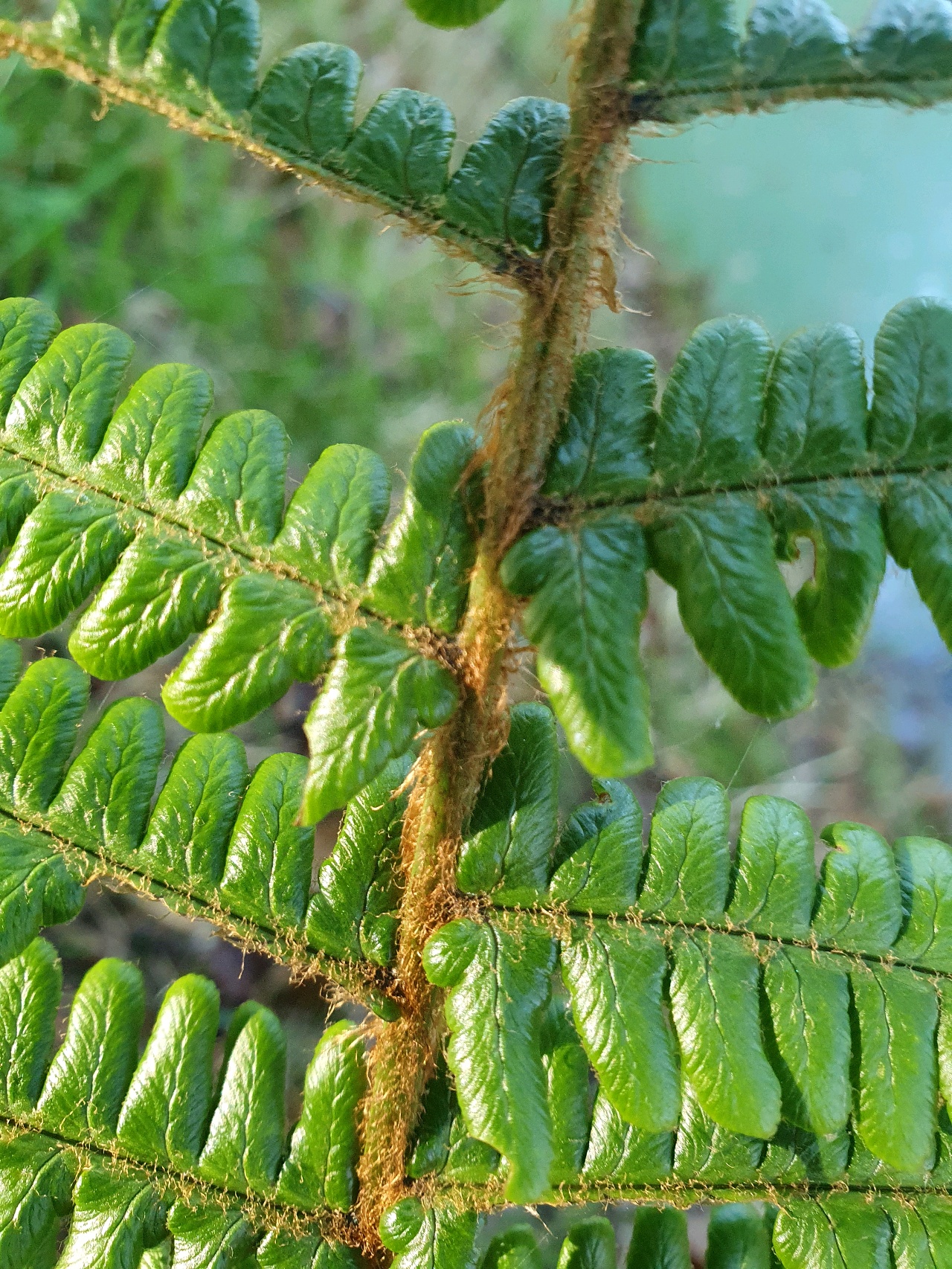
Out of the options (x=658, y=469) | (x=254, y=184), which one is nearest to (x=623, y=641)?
(x=658, y=469)

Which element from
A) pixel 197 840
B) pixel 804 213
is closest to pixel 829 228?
pixel 804 213

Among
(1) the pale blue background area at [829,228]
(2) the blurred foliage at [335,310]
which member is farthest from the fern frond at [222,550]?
(1) the pale blue background area at [829,228]

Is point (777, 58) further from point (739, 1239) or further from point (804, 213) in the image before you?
point (804, 213)

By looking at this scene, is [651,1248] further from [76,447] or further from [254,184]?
[254,184]

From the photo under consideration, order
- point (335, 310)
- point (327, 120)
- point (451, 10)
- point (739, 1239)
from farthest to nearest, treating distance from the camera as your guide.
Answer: point (335, 310) → point (739, 1239) → point (327, 120) → point (451, 10)

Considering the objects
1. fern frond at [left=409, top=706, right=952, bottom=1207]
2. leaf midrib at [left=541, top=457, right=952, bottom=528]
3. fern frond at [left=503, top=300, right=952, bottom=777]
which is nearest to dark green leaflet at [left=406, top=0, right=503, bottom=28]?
fern frond at [left=503, top=300, right=952, bottom=777]

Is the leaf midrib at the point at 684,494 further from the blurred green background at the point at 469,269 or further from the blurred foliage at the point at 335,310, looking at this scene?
the blurred green background at the point at 469,269
